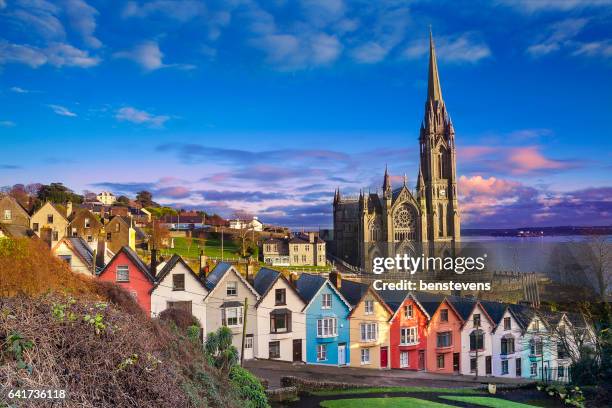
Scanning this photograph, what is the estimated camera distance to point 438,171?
119m

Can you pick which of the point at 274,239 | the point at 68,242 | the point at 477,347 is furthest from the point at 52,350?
the point at 274,239

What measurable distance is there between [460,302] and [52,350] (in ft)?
128

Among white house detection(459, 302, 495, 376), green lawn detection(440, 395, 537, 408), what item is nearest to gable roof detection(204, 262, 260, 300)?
green lawn detection(440, 395, 537, 408)

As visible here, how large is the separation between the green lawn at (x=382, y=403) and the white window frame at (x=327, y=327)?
43.7 ft

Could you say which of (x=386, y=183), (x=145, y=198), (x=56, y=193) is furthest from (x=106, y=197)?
(x=386, y=183)

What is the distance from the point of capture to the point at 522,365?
4134 cm

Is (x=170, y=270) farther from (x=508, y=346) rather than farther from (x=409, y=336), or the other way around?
(x=508, y=346)

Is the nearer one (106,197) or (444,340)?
(444,340)

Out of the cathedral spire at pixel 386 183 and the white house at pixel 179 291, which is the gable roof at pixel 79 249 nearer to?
the white house at pixel 179 291

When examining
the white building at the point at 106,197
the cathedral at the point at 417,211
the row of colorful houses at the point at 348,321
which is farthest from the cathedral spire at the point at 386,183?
the white building at the point at 106,197

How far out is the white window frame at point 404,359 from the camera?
37656 millimetres

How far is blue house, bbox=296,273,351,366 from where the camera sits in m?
35.3

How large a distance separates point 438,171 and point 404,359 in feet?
285

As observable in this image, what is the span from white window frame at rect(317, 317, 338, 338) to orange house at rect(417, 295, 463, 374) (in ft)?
26.8
